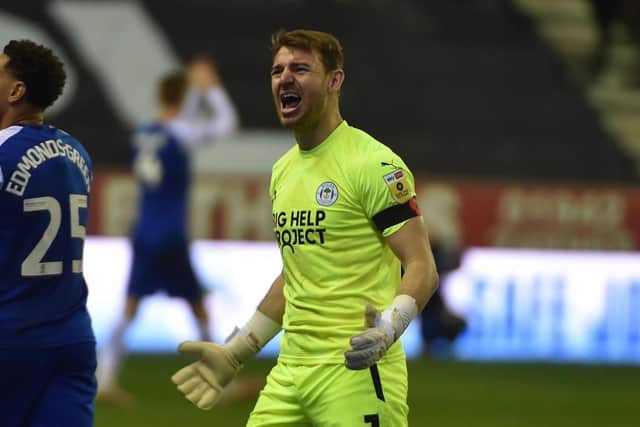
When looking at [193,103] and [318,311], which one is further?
[193,103]

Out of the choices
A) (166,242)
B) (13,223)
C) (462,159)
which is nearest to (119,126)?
(462,159)

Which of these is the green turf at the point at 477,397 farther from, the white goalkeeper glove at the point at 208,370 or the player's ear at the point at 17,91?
the player's ear at the point at 17,91

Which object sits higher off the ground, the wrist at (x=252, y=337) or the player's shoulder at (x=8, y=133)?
the player's shoulder at (x=8, y=133)

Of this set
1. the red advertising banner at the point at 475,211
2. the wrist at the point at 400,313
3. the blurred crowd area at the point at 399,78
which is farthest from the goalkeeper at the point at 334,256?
the blurred crowd area at the point at 399,78

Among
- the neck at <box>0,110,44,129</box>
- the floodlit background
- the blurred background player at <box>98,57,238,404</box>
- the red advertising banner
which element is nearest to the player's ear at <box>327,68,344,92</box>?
the neck at <box>0,110,44,129</box>

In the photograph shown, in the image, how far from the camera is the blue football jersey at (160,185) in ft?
35.8

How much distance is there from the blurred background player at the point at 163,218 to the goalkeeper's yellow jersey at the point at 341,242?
5384mm

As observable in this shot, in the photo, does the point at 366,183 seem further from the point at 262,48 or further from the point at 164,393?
the point at 262,48

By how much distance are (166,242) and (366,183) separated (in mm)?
5869

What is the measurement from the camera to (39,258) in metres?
5.39

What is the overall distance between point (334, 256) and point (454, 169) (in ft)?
38.7

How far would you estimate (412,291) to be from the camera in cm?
519

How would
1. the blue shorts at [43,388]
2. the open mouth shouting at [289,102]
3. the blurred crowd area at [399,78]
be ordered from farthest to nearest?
the blurred crowd area at [399,78], the open mouth shouting at [289,102], the blue shorts at [43,388]

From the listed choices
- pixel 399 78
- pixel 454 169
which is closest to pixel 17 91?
pixel 454 169
